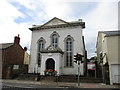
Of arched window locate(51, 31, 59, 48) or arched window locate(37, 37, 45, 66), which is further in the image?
arched window locate(37, 37, 45, 66)

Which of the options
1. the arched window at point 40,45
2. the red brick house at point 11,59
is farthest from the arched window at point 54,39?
the red brick house at point 11,59

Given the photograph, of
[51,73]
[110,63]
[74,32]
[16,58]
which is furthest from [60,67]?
[16,58]

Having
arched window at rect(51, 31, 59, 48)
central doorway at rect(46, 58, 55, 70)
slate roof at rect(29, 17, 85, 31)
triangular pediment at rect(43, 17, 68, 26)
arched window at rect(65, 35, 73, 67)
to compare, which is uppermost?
triangular pediment at rect(43, 17, 68, 26)

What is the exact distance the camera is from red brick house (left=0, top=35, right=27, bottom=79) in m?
22.6

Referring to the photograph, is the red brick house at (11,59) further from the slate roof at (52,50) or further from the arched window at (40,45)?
the slate roof at (52,50)

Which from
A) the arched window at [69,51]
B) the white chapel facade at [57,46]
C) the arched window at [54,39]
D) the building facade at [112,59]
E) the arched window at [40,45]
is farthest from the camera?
the arched window at [40,45]

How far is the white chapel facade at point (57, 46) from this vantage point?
71.8 feet

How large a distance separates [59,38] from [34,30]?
221 inches

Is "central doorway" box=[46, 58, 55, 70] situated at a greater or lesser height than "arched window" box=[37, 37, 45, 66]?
lesser

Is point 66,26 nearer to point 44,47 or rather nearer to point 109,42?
point 44,47

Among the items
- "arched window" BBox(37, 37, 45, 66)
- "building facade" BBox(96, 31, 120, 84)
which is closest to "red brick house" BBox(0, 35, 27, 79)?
"arched window" BBox(37, 37, 45, 66)

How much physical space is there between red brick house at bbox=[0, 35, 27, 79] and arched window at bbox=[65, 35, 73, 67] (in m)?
9.16

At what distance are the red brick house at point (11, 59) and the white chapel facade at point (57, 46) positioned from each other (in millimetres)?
2665

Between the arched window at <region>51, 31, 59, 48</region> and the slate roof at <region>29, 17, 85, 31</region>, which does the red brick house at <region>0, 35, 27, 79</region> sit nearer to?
the slate roof at <region>29, 17, 85, 31</region>
